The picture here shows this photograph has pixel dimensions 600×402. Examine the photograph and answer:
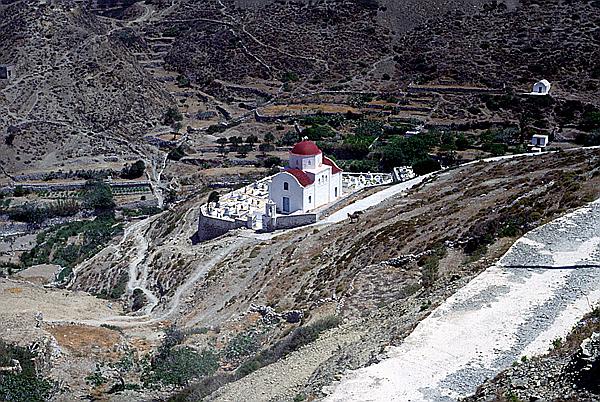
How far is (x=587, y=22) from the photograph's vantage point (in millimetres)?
85125

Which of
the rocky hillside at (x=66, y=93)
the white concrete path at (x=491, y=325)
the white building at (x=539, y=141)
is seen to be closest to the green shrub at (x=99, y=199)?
the rocky hillside at (x=66, y=93)

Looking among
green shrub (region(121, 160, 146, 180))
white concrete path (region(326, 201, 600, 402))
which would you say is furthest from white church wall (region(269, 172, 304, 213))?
green shrub (region(121, 160, 146, 180))

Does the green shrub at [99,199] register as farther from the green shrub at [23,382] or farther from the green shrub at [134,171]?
the green shrub at [23,382]

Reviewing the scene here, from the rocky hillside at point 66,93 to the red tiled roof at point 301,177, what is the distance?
34.9 metres

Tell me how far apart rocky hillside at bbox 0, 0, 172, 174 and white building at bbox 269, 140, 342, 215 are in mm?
34411

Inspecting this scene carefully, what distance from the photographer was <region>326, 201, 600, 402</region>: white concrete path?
52.5ft

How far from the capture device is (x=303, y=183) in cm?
4284

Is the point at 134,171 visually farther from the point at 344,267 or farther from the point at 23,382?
the point at 23,382

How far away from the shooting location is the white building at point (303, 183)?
42719 mm

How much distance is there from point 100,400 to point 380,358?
1047 centimetres

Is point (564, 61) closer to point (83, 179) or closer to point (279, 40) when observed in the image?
point (279, 40)

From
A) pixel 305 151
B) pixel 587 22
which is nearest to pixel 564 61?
pixel 587 22

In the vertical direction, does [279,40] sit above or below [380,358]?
above

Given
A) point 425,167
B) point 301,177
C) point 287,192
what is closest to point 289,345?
point 287,192
